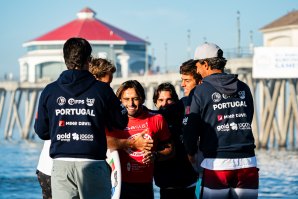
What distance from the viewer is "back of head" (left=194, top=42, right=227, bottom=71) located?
25.1 ft

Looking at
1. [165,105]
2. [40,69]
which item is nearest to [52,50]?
[40,69]

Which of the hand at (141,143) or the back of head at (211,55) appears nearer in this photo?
the back of head at (211,55)

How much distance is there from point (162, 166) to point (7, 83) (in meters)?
79.4

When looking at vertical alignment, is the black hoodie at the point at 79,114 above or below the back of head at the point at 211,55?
below

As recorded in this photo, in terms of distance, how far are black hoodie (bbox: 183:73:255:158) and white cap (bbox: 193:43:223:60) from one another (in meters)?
0.19

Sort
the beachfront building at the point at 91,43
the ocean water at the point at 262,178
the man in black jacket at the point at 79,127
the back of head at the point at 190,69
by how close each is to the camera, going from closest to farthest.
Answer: the man in black jacket at the point at 79,127 < the back of head at the point at 190,69 < the ocean water at the point at 262,178 < the beachfront building at the point at 91,43

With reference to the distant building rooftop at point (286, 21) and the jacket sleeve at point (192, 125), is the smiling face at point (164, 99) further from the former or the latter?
the distant building rooftop at point (286, 21)

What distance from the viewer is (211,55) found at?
7.66 meters

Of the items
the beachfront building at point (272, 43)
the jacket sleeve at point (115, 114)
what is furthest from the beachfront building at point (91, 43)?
the jacket sleeve at point (115, 114)

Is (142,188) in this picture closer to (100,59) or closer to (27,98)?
(100,59)

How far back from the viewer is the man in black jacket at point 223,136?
7.42 meters

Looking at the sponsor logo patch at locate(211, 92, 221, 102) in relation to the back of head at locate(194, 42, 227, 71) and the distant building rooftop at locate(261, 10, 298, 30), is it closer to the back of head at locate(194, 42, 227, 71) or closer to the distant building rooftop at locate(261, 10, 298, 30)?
the back of head at locate(194, 42, 227, 71)

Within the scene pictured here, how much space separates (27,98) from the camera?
92.4m

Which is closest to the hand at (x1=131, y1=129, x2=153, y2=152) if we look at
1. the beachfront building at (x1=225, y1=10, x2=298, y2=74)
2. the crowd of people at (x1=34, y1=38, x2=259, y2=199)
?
the crowd of people at (x1=34, y1=38, x2=259, y2=199)
